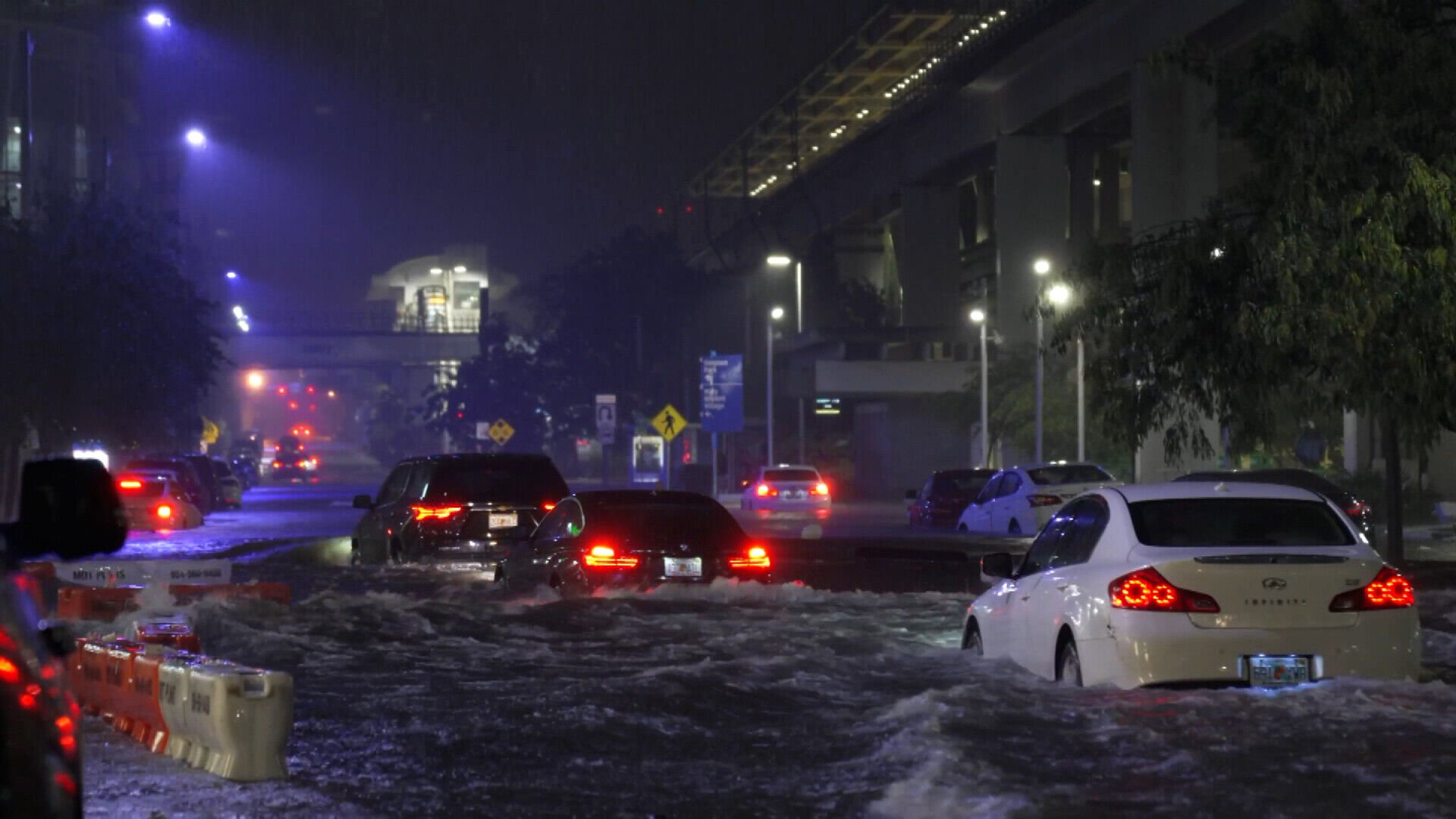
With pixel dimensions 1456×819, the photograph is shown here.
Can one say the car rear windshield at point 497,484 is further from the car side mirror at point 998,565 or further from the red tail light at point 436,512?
the car side mirror at point 998,565

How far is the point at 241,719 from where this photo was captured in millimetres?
9039

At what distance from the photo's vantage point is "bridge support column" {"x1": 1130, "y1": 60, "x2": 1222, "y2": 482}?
4725 centimetres

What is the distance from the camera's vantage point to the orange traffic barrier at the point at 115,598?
57.7ft

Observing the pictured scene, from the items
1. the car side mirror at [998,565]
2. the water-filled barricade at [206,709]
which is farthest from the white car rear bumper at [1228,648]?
the water-filled barricade at [206,709]

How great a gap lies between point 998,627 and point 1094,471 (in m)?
21.7

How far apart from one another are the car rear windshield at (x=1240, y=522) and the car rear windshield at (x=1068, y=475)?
2200cm

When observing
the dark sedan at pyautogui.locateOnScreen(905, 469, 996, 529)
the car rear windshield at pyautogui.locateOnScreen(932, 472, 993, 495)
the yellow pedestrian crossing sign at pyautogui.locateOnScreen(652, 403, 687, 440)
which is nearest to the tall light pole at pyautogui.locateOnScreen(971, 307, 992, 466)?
the yellow pedestrian crossing sign at pyautogui.locateOnScreen(652, 403, 687, 440)

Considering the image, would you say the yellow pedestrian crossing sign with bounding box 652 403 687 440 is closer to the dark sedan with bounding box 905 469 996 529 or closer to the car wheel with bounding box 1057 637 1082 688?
the dark sedan with bounding box 905 469 996 529

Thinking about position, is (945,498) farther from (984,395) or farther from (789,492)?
(984,395)

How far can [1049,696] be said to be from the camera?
37.6 feet

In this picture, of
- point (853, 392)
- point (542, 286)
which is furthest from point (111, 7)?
point (853, 392)

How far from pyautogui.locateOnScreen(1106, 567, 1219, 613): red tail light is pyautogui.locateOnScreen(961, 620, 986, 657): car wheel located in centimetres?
291

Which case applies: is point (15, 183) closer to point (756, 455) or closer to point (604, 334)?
point (604, 334)

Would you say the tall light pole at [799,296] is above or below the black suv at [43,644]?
above
